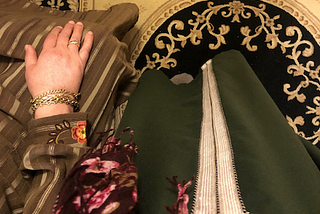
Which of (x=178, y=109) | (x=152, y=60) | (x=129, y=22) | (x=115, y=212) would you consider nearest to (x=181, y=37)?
(x=152, y=60)

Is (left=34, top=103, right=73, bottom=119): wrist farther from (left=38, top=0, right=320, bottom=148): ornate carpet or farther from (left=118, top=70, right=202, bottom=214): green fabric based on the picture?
(left=38, top=0, right=320, bottom=148): ornate carpet

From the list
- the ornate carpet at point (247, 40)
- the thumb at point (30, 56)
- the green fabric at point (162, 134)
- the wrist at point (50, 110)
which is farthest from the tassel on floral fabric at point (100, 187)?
the ornate carpet at point (247, 40)

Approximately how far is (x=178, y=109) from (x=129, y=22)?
35cm

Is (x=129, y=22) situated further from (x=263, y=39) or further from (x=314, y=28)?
(x=314, y=28)

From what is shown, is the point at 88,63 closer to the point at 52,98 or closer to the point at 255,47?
the point at 52,98

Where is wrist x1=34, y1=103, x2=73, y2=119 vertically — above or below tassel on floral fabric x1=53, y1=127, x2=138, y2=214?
above

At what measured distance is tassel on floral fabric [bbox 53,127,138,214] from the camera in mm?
298

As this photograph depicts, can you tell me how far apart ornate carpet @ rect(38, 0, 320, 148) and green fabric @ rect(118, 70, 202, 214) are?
290 mm

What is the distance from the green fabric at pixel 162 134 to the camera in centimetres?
41

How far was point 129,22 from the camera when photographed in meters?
0.74

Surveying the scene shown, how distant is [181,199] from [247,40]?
834mm

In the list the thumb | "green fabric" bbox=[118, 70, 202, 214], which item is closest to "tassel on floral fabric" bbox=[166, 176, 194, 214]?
"green fabric" bbox=[118, 70, 202, 214]

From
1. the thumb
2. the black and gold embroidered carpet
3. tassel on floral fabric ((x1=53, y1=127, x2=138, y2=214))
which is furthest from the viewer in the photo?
the black and gold embroidered carpet

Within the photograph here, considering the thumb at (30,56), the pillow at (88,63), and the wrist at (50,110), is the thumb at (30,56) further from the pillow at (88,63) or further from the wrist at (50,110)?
the wrist at (50,110)
